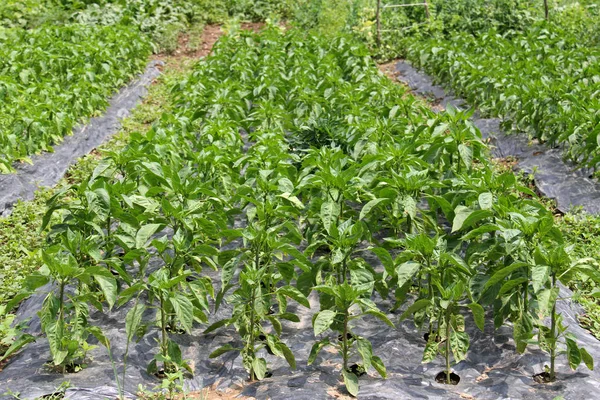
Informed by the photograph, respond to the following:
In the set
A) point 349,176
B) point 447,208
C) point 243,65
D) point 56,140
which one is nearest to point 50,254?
point 349,176

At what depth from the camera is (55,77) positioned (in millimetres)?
9961

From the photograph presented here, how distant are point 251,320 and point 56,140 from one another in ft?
17.0

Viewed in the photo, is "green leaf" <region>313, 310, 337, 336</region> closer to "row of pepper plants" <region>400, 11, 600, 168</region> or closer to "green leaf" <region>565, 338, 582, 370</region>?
"green leaf" <region>565, 338, 582, 370</region>

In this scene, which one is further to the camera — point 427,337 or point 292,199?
point 292,199

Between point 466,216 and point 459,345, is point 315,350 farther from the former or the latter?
point 466,216

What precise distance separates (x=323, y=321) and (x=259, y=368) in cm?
53

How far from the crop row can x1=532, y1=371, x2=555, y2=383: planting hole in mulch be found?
5440 millimetres

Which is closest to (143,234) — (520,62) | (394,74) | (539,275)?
(539,275)

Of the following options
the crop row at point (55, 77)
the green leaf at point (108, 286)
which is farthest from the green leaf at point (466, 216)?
the crop row at point (55, 77)

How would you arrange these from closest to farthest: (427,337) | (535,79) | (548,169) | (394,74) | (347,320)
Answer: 1. (347,320)
2. (427,337)
3. (548,169)
4. (535,79)
5. (394,74)

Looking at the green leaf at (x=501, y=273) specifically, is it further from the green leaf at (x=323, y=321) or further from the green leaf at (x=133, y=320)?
the green leaf at (x=133, y=320)

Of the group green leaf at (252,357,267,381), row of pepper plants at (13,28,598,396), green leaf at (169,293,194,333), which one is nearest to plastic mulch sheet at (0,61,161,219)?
row of pepper plants at (13,28,598,396)

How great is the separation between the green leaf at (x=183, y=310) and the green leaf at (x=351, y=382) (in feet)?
2.89

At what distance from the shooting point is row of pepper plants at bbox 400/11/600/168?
7.18 meters
